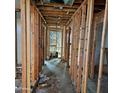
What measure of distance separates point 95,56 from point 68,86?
5.43 feet

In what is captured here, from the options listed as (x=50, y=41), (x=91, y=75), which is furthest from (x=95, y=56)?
(x=50, y=41)

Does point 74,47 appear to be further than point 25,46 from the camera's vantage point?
Yes

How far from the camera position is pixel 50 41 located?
40.3 feet
